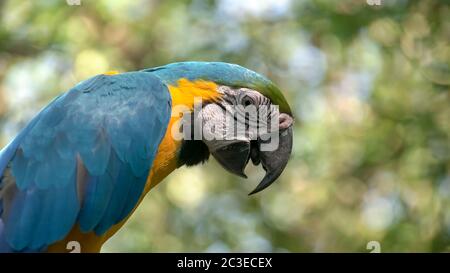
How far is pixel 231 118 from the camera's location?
2.73m

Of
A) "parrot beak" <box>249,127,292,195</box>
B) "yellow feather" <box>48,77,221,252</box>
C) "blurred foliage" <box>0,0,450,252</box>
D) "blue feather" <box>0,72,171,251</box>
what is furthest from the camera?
"blurred foliage" <box>0,0,450,252</box>

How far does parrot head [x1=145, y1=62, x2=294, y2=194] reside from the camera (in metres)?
2.70

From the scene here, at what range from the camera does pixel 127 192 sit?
2604mm

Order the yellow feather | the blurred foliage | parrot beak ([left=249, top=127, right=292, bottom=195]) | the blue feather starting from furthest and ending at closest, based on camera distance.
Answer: the blurred foliage, parrot beak ([left=249, top=127, right=292, bottom=195]), the yellow feather, the blue feather

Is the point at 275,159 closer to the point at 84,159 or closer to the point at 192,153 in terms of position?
the point at 192,153

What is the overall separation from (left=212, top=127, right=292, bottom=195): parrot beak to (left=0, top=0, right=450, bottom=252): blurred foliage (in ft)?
8.08

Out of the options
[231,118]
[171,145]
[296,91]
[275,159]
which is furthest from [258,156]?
[296,91]

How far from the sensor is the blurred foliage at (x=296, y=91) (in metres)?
5.29

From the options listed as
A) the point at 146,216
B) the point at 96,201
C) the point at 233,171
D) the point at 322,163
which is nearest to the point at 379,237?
the point at 322,163

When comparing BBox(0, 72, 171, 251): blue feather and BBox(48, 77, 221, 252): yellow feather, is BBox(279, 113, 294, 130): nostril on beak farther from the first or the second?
BBox(0, 72, 171, 251): blue feather

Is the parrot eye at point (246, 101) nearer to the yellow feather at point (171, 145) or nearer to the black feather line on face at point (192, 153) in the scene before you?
the yellow feather at point (171, 145)

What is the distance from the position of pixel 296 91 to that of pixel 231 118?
10.2 ft

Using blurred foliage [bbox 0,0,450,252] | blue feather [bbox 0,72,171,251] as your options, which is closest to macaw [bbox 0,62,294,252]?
blue feather [bbox 0,72,171,251]

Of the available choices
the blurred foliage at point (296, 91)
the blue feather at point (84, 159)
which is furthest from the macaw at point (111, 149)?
the blurred foliage at point (296, 91)
